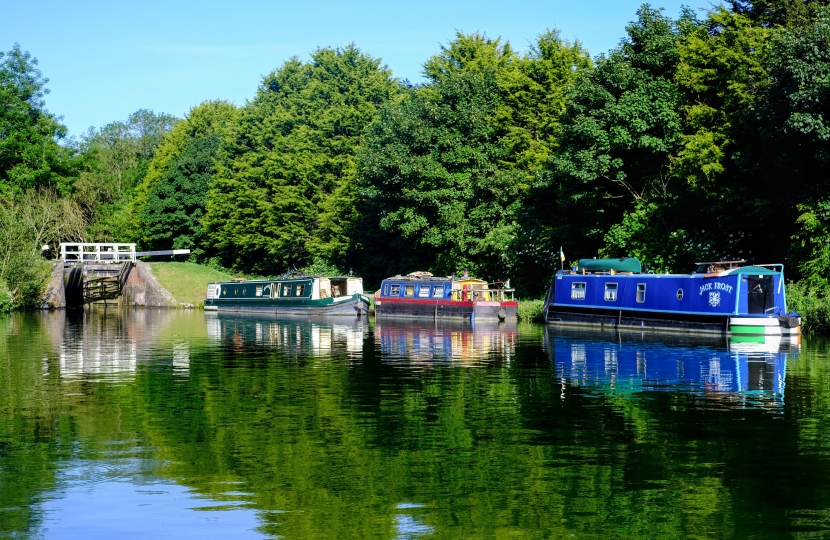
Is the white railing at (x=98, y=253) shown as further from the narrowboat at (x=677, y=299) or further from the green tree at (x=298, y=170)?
the narrowboat at (x=677, y=299)

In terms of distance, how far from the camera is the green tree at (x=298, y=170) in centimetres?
7650

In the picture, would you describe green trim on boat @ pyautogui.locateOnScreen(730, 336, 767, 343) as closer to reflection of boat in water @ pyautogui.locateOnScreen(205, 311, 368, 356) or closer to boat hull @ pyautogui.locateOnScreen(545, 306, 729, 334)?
boat hull @ pyautogui.locateOnScreen(545, 306, 729, 334)

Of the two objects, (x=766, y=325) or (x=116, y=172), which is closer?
(x=766, y=325)

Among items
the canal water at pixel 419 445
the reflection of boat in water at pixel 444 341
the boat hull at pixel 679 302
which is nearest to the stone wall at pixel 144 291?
the reflection of boat in water at pixel 444 341

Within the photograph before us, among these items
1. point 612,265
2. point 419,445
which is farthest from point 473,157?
point 419,445

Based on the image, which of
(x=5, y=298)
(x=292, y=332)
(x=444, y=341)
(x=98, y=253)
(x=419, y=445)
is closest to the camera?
(x=419, y=445)

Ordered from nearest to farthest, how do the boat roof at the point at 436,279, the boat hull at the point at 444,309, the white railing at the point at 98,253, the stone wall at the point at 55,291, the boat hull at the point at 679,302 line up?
the boat hull at the point at 679,302, the boat hull at the point at 444,309, the boat roof at the point at 436,279, the stone wall at the point at 55,291, the white railing at the point at 98,253

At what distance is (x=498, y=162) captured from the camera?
6175cm

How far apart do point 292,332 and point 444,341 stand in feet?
31.1

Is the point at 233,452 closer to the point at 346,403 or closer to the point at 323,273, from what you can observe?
the point at 346,403

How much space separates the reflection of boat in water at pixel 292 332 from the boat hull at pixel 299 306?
2.21 feet

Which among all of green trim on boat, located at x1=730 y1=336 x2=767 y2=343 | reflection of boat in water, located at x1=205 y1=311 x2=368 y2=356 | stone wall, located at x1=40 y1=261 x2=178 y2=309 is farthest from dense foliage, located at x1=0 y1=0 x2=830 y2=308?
reflection of boat in water, located at x1=205 y1=311 x2=368 y2=356

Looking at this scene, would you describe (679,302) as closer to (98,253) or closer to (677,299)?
(677,299)

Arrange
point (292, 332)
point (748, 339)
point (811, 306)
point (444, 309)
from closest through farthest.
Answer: point (748, 339) → point (811, 306) → point (292, 332) → point (444, 309)
